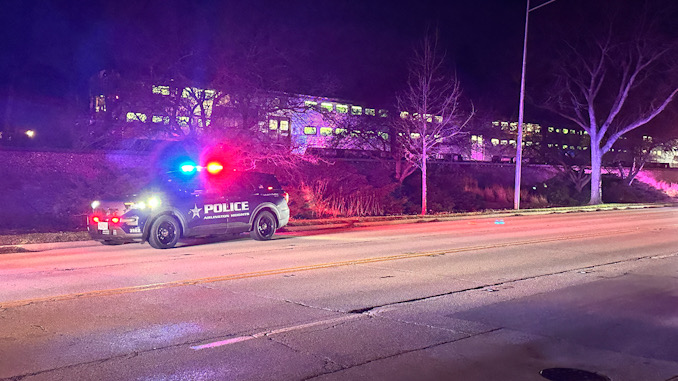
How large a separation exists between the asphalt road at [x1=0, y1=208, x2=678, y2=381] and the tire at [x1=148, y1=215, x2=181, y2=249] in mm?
419

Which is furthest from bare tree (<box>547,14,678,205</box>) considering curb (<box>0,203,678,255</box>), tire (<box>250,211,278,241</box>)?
tire (<box>250,211,278,241</box>)

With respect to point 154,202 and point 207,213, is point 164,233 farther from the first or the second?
point 207,213

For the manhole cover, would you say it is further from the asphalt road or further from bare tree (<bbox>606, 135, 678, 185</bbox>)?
bare tree (<bbox>606, 135, 678, 185</bbox>)

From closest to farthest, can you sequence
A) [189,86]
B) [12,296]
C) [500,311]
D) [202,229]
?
[500,311] → [12,296] → [202,229] → [189,86]

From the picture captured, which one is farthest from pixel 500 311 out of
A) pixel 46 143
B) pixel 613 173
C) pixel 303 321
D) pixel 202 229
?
pixel 613 173

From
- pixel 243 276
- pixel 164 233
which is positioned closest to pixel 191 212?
pixel 164 233

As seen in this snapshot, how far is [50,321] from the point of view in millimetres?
6809

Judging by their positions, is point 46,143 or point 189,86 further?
point 46,143

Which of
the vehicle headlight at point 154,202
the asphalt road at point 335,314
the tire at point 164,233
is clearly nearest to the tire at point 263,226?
the asphalt road at point 335,314

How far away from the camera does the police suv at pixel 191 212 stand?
13.4 m

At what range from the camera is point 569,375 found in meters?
5.17

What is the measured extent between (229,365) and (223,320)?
5.53ft

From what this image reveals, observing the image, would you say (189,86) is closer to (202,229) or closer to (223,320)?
(202,229)

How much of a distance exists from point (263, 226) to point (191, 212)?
7.74 ft
